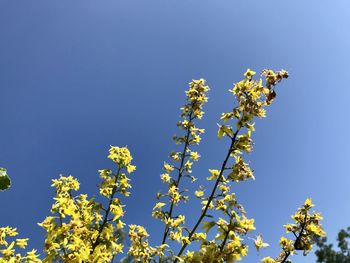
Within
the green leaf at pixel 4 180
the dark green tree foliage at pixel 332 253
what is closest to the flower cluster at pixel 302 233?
the green leaf at pixel 4 180

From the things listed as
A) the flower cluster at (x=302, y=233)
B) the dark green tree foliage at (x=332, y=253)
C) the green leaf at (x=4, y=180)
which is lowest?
the green leaf at (x=4, y=180)

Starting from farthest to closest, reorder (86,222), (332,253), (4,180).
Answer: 1. (332,253)
2. (86,222)
3. (4,180)

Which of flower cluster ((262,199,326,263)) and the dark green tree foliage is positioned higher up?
the dark green tree foliage

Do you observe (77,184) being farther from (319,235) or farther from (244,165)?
(319,235)

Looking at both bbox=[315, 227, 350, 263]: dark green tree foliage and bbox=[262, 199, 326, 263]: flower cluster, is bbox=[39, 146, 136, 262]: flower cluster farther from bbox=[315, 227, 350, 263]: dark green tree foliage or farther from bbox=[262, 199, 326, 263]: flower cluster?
bbox=[315, 227, 350, 263]: dark green tree foliage

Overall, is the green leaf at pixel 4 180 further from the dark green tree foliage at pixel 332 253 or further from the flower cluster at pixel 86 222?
the dark green tree foliage at pixel 332 253

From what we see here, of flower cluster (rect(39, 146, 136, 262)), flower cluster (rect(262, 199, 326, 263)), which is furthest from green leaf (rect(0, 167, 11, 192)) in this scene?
flower cluster (rect(262, 199, 326, 263))

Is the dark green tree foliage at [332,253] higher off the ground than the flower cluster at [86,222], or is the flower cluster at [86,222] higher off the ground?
the dark green tree foliage at [332,253]

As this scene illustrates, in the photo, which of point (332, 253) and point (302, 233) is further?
point (332, 253)

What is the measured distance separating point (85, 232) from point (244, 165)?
2.64m

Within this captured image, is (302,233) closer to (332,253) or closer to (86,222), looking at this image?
(86,222)

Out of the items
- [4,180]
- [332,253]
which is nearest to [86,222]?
[4,180]

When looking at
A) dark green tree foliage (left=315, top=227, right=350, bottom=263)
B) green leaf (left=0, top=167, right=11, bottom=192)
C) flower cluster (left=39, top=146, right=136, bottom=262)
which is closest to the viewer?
green leaf (left=0, top=167, right=11, bottom=192)

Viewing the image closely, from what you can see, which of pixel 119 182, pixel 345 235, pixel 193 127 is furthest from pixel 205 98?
pixel 345 235
